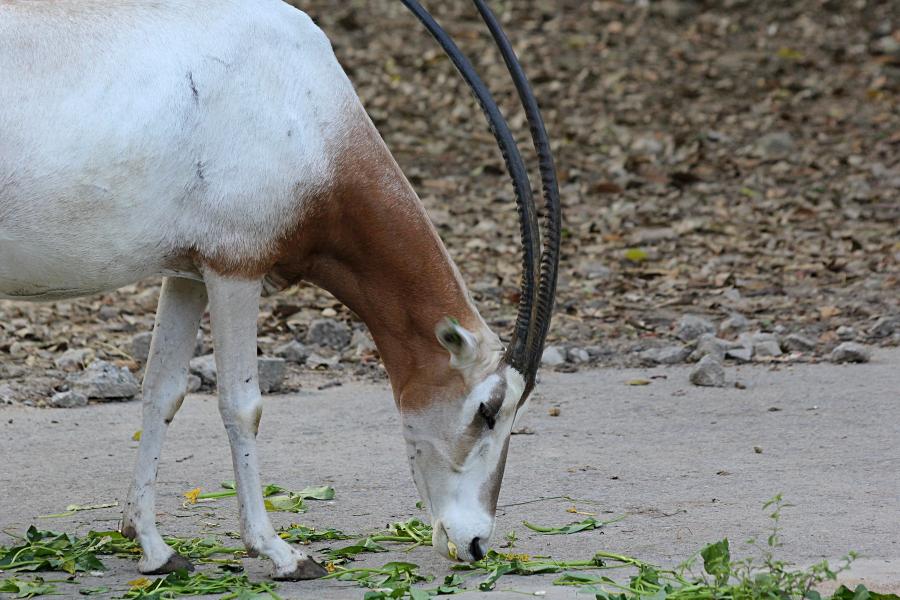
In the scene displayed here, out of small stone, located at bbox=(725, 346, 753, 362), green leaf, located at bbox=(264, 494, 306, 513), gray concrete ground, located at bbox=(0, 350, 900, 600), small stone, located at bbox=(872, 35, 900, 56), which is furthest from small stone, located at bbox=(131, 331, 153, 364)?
small stone, located at bbox=(872, 35, 900, 56)

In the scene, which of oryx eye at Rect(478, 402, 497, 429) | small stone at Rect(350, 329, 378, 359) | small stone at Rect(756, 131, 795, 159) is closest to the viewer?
oryx eye at Rect(478, 402, 497, 429)

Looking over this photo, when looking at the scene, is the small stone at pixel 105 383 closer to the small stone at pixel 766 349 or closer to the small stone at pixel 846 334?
the small stone at pixel 766 349

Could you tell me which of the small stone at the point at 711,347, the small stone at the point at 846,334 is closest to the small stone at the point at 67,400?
the small stone at the point at 711,347

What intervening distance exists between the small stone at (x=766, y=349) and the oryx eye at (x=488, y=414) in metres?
3.33

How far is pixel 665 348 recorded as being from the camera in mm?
7488

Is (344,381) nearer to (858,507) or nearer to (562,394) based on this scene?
(562,394)

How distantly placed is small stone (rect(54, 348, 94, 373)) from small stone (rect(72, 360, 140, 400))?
268 millimetres

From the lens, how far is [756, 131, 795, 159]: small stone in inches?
465

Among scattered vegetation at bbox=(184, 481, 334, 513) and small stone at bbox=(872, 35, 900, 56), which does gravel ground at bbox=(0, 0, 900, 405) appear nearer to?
small stone at bbox=(872, 35, 900, 56)

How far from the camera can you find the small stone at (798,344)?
7.41 m

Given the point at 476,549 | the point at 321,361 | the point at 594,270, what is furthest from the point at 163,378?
the point at 594,270

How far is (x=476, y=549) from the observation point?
14.1 ft

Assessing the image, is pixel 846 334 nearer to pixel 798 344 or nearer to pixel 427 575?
pixel 798 344

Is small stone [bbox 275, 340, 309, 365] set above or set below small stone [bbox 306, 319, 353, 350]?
below
